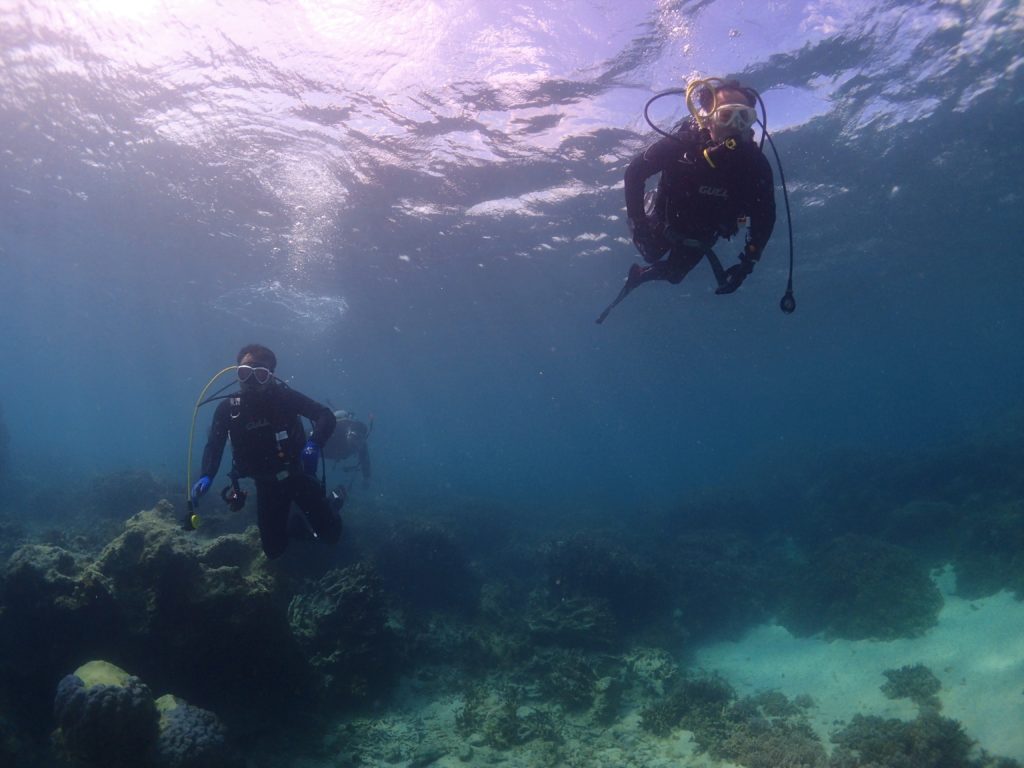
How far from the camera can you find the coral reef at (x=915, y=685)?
788 centimetres

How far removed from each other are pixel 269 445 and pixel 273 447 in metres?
0.05

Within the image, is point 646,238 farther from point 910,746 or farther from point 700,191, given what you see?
point 910,746

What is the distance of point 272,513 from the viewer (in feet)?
22.1

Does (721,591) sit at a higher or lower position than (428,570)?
lower

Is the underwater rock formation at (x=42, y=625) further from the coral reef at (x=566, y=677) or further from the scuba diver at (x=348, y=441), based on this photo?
the scuba diver at (x=348, y=441)

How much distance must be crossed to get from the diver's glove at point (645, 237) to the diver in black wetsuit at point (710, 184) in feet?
0.03

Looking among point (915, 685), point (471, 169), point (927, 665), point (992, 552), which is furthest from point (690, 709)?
point (471, 169)

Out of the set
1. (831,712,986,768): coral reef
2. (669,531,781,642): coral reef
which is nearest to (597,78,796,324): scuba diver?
(831,712,986,768): coral reef

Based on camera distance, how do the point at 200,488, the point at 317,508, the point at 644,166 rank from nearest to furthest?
1. the point at 644,166
2. the point at 200,488
3. the point at 317,508

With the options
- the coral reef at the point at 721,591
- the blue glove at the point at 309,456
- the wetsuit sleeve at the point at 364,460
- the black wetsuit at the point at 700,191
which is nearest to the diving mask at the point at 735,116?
the black wetsuit at the point at 700,191

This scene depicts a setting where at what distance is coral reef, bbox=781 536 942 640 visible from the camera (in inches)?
410

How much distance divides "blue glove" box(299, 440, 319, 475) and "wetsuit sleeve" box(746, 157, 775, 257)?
17.5 feet

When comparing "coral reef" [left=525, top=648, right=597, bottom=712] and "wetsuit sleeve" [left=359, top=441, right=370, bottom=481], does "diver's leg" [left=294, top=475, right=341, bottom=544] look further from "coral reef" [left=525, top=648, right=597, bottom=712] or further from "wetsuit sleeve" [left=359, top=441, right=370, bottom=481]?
"wetsuit sleeve" [left=359, top=441, right=370, bottom=481]

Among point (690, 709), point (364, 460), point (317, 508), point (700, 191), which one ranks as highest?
point (364, 460)
